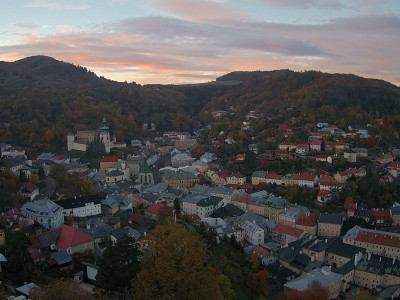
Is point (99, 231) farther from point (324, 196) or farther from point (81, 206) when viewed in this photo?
point (324, 196)

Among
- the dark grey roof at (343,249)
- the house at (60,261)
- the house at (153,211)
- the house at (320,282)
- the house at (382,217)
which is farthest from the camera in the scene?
the house at (382,217)

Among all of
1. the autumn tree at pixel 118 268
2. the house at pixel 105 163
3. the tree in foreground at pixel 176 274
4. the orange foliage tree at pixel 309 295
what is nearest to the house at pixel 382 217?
the orange foliage tree at pixel 309 295

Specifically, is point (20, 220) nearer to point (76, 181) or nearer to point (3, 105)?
point (76, 181)

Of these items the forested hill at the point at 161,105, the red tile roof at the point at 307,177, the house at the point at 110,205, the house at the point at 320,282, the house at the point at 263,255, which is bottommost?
the house at the point at 263,255

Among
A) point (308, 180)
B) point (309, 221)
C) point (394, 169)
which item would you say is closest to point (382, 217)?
point (309, 221)

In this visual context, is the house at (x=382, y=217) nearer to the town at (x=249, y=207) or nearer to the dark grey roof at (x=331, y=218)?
the town at (x=249, y=207)

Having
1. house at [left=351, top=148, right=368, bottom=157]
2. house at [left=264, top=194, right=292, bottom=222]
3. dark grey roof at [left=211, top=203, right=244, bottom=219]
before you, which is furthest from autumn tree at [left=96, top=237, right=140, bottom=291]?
house at [left=351, top=148, right=368, bottom=157]

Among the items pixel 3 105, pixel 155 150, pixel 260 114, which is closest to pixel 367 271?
pixel 155 150
